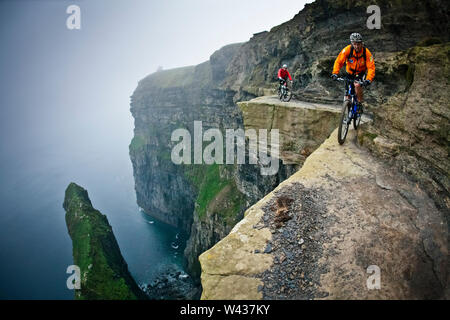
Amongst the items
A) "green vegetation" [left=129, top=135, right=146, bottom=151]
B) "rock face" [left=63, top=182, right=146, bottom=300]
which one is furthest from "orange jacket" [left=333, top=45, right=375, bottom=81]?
"green vegetation" [left=129, top=135, right=146, bottom=151]

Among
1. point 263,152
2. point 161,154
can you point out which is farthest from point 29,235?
point 263,152

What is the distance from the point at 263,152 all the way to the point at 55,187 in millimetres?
167545

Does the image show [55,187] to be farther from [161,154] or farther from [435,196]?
[435,196]

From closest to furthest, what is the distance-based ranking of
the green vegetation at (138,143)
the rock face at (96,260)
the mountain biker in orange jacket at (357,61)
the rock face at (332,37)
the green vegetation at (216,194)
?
the mountain biker in orange jacket at (357,61) → the rock face at (332,37) → the rock face at (96,260) → the green vegetation at (216,194) → the green vegetation at (138,143)

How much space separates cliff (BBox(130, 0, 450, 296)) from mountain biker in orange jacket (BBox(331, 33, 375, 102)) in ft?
4.57

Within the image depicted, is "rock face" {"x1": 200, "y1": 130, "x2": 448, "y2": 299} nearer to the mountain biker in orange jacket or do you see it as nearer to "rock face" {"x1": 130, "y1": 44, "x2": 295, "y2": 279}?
the mountain biker in orange jacket

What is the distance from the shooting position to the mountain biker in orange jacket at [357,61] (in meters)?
8.85

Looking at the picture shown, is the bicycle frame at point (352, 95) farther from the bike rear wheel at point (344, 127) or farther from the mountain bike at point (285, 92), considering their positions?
the mountain bike at point (285, 92)

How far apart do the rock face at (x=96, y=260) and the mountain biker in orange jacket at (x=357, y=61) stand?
39.3m

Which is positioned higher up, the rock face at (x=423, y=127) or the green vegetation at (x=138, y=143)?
the rock face at (x=423, y=127)

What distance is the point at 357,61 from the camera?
9.23 metres

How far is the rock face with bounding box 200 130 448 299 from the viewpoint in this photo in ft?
15.8

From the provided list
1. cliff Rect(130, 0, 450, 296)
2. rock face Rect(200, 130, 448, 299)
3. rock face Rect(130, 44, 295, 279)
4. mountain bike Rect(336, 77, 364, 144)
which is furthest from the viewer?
rock face Rect(130, 44, 295, 279)

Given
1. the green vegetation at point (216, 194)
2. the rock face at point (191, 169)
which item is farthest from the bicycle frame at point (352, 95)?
the green vegetation at point (216, 194)
